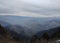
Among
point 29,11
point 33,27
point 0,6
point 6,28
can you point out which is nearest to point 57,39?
point 33,27

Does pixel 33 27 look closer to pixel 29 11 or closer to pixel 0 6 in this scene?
pixel 29 11

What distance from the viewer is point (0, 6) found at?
1.34m

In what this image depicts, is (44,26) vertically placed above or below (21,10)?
below

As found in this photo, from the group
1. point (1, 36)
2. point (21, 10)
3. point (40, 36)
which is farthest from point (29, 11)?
point (1, 36)

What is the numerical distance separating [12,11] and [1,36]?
32 centimetres

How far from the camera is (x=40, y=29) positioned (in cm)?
135

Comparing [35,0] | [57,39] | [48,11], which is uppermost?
[35,0]

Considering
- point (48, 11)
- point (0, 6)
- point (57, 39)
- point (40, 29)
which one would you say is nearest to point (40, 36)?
point (40, 29)

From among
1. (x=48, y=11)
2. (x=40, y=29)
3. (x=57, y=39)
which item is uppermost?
(x=48, y=11)

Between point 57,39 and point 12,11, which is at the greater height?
point 12,11

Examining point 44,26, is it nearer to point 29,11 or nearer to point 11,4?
point 29,11

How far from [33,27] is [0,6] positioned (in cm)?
46

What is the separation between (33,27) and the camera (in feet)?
4.43

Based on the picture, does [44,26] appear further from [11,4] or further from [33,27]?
[11,4]
